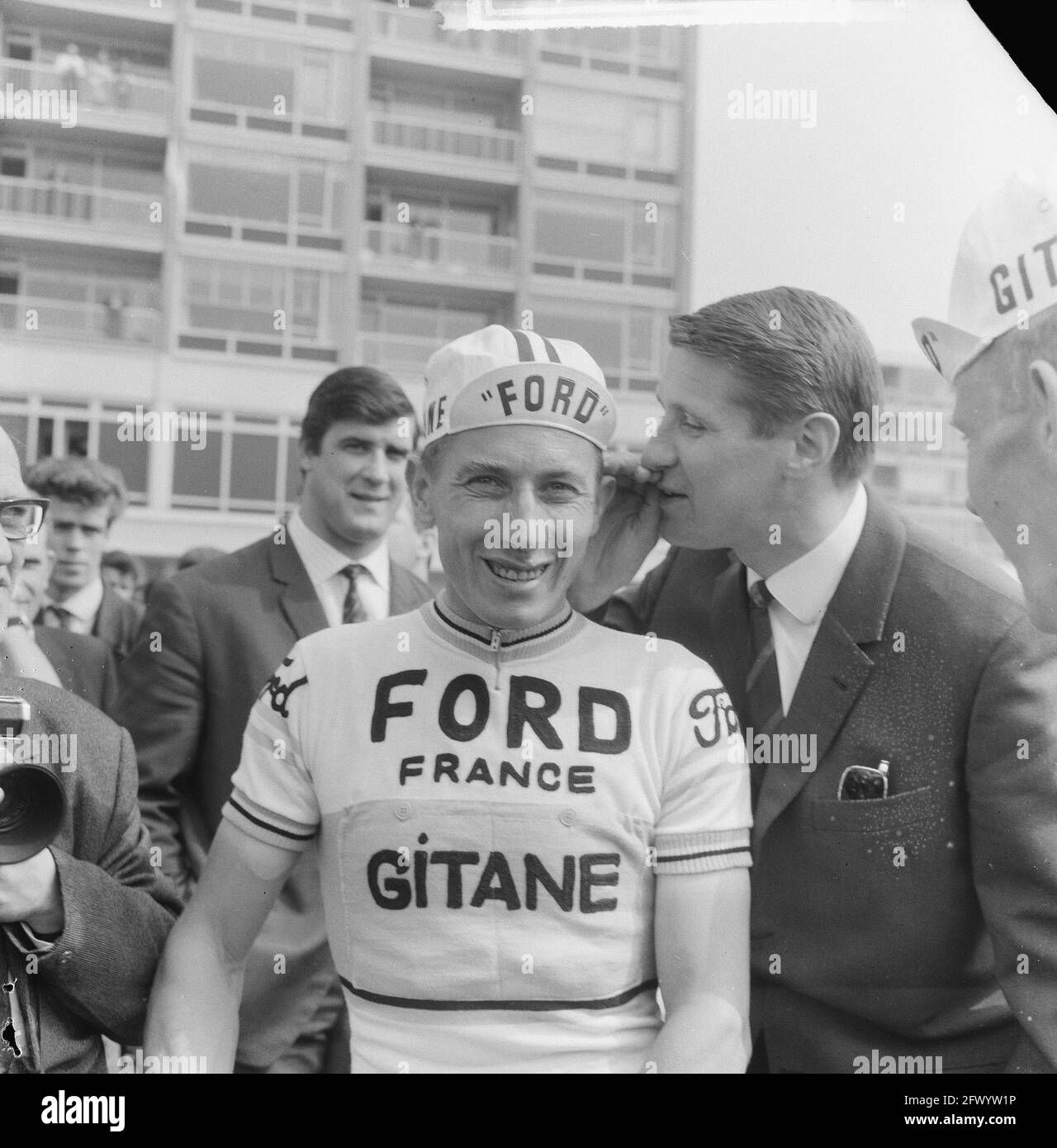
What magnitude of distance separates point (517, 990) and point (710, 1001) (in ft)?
0.89

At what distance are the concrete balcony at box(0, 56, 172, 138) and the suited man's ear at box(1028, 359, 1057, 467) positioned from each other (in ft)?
4.74

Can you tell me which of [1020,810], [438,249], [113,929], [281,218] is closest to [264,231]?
[281,218]

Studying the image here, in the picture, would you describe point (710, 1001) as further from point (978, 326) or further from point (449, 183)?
point (449, 183)

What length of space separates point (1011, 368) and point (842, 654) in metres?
0.54

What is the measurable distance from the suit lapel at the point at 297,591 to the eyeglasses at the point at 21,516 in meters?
0.36

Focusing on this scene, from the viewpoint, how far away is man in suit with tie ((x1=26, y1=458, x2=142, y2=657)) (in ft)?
6.31

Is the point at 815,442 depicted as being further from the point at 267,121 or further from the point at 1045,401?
the point at 267,121

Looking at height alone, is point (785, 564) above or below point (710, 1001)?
above

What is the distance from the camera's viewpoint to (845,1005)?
197 centimetres

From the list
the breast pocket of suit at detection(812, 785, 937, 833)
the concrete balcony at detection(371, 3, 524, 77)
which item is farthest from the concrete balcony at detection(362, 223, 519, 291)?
the breast pocket of suit at detection(812, 785, 937, 833)

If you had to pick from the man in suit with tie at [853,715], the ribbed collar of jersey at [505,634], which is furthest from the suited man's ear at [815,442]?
the ribbed collar of jersey at [505,634]

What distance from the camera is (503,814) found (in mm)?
1752

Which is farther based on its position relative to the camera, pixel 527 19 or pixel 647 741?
pixel 527 19
